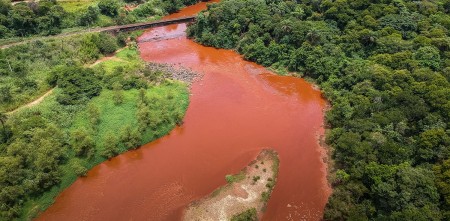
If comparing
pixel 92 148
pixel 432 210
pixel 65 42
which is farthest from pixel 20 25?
pixel 432 210

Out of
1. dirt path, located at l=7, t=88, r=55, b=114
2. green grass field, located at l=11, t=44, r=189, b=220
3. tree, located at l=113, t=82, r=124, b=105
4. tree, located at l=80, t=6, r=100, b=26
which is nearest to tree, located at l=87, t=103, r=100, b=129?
green grass field, located at l=11, t=44, r=189, b=220

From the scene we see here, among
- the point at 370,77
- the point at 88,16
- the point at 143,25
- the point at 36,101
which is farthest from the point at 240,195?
the point at 88,16

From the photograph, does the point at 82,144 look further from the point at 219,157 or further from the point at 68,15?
the point at 68,15

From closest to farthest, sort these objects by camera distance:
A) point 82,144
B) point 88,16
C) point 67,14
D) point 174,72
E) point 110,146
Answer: point 82,144, point 110,146, point 174,72, point 88,16, point 67,14

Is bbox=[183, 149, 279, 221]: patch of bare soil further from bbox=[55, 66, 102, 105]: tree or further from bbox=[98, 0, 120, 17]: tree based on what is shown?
bbox=[98, 0, 120, 17]: tree

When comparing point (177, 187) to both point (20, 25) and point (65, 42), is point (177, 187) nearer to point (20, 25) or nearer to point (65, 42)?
point (65, 42)
